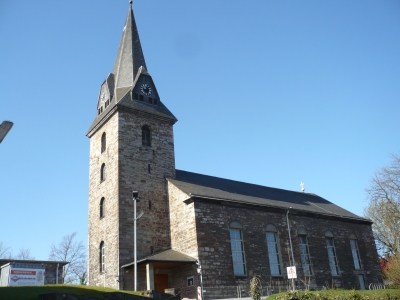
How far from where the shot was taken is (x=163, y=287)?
26016 millimetres

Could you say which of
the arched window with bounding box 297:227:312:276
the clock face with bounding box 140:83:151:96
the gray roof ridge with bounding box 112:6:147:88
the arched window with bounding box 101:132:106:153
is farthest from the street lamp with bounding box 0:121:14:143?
the arched window with bounding box 297:227:312:276

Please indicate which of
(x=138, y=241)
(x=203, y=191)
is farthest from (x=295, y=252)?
(x=138, y=241)

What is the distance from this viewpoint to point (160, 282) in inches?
1024

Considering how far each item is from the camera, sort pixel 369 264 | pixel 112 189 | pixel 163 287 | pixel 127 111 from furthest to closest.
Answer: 1. pixel 369 264
2. pixel 127 111
3. pixel 112 189
4. pixel 163 287

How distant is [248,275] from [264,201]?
658 cm

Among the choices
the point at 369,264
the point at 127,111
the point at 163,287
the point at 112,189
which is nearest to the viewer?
the point at 163,287

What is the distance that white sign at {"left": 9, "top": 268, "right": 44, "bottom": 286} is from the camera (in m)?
18.8

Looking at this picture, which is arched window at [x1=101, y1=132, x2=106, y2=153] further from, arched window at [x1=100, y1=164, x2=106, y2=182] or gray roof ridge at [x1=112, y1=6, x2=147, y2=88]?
gray roof ridge at [x1=112, y1=6, x2=147, y2=88]

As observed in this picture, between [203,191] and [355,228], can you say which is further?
[355,228]

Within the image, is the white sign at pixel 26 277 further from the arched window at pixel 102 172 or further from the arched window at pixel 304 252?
the arched window at pixel 304 252

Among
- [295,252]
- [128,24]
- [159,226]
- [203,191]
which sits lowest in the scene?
[295,252]

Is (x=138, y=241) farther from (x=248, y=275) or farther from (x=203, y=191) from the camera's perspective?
(x=248, y=275)

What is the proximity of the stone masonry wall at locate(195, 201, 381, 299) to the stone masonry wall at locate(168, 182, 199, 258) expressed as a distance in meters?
0.50

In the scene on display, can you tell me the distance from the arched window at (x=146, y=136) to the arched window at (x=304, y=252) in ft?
43.6
